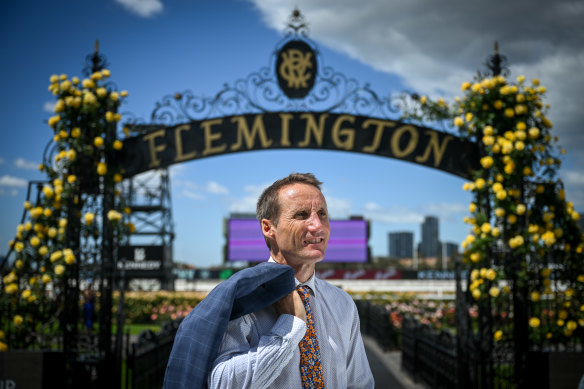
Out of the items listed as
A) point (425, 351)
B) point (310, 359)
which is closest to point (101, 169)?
point (310, 359)

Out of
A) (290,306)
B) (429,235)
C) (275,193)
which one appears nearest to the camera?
(290,306)

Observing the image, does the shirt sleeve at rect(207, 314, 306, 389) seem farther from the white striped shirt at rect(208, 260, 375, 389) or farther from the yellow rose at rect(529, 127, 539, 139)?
the yellow rose at rect(529, 127, 539, 139)

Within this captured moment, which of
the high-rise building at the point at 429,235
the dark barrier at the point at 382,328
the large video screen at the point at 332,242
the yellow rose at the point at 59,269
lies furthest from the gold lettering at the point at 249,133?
the high-rise building at the point at 429,235

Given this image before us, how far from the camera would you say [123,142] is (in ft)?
23.8

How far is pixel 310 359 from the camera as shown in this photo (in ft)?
6.77

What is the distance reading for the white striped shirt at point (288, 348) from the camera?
1.85 m

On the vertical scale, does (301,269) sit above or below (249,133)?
below

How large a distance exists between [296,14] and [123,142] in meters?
2.95

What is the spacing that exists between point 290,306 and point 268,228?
1.12 feet

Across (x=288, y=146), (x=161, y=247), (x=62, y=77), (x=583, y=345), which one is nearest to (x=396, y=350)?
(x=583, y=345)

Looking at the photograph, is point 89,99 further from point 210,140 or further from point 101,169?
point 210,140

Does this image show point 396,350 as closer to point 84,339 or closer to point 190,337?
point 84,339

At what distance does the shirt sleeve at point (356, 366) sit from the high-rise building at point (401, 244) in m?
123

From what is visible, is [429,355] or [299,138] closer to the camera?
[299,138]
